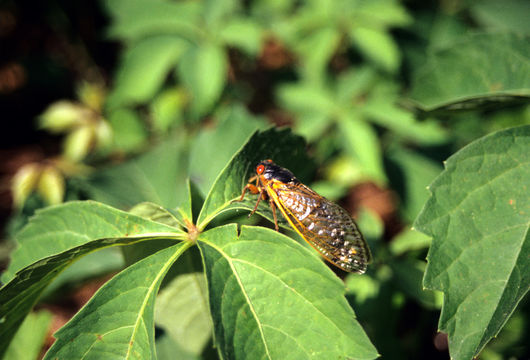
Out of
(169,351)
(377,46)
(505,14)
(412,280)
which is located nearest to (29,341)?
(169,351)

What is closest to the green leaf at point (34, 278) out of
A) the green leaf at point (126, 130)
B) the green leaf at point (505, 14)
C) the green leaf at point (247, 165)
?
the green leaf at point (247, 165)

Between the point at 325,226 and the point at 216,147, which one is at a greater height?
the point at 216,147

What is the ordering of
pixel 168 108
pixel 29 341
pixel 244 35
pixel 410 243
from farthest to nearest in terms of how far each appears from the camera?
pixel 168 108, pixel 244 35, pixel 410 243, pixel 29 341

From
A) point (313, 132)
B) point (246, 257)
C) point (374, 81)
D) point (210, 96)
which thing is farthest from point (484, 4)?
point (246, 257)

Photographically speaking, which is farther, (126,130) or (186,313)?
(126,130)

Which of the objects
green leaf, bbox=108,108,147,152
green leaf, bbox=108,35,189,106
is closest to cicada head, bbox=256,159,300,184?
green leaf, bbox=108,35,189,106

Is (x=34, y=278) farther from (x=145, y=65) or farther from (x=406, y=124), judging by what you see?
(x=406, y=124)

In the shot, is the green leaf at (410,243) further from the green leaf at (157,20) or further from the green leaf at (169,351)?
the green leaf at (157,20)

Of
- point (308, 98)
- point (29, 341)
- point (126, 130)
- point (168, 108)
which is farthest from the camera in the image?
point (126, 130)
